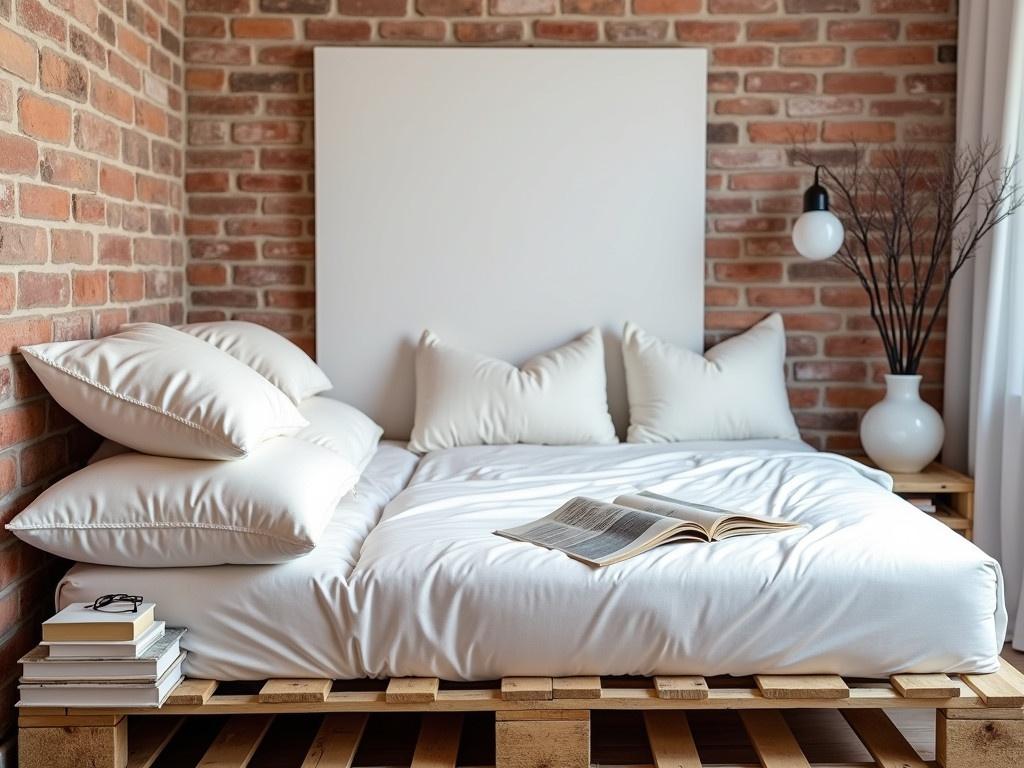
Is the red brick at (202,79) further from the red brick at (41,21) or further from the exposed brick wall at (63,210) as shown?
the red brick at (41,21)

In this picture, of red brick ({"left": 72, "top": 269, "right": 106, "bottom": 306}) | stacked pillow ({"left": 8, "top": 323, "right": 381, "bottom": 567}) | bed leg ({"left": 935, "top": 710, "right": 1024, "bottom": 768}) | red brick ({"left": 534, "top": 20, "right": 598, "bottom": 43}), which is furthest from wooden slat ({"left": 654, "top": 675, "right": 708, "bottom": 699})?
red brick ({"left": 534, "top": 20, "right": 598, "bottom": 43})

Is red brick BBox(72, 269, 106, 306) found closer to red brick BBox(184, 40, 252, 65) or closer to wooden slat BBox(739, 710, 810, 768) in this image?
red brick BBox(184, 40, 252, 65)

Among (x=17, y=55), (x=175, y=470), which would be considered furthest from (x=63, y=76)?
(x=175, y=470)

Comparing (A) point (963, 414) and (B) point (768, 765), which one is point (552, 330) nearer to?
(A) point (963, 414)

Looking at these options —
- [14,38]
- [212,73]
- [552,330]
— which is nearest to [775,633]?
[552,330]

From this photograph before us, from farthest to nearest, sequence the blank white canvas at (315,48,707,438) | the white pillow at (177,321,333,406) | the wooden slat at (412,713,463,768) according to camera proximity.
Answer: the blank white canvas at (315,48,707,438) → the white pillow at (177,321,333,406) → the wooden slat at (412,713,463,768)

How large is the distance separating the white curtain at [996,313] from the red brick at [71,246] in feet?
8.77

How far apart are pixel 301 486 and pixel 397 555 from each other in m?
0.25

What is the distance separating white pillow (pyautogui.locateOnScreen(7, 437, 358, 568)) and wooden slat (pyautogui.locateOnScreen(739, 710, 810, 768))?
1.05 m

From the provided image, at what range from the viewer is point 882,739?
2.33 m

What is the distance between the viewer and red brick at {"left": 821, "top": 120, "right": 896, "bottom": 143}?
3.69m

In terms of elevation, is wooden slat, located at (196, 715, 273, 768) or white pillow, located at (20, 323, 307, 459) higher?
Result: white pillow, located at (20, 323, 307, 459)

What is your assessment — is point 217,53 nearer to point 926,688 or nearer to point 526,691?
point 526,691

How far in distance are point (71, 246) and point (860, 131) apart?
8.58 ft
